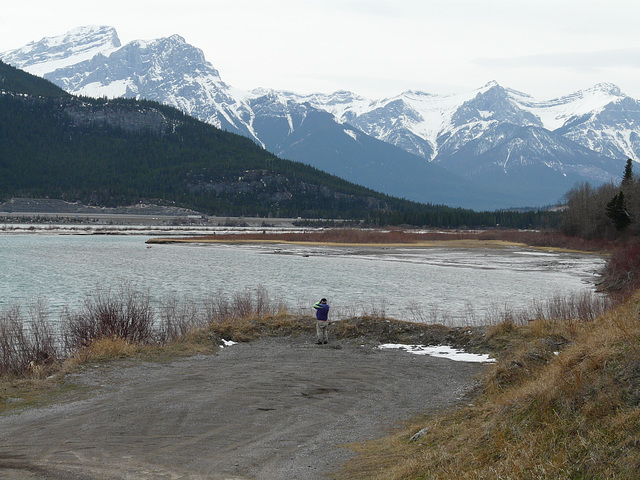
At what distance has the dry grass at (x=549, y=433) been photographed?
27.7ft

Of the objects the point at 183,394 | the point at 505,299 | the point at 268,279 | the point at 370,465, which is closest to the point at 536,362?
the point at 370,465

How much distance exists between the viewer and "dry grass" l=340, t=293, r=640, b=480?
843 centimetres

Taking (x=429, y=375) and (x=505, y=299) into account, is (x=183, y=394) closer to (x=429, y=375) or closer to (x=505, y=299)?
(x=429, y=375)

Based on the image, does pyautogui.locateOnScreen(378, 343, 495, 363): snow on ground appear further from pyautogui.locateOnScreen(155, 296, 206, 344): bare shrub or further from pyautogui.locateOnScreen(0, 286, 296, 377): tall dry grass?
pyautogui.locateOnScreen(155, 296, 206, 344): bare shrub

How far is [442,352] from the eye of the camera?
22.8 metres

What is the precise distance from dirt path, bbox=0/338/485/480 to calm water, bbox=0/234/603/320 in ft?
53.2

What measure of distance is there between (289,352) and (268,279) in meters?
35.1

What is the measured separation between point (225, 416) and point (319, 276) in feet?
155

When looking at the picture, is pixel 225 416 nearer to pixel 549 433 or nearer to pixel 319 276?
pixel 549 433

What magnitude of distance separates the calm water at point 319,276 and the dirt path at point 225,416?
16.2 metres

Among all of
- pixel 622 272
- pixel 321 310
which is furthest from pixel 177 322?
pixel 622 272

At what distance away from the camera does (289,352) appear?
2281cm

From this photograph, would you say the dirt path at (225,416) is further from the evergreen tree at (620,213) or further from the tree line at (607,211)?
the tree line at (607,211)

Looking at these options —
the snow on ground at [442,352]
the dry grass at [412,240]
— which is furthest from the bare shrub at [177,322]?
the dry grass at [412,240]
